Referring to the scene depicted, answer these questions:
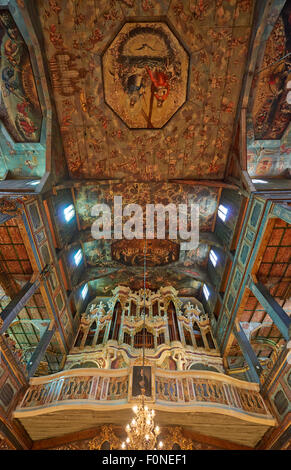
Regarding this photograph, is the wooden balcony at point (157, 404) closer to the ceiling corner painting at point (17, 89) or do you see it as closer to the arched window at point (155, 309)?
the arched window at point (155, 309)

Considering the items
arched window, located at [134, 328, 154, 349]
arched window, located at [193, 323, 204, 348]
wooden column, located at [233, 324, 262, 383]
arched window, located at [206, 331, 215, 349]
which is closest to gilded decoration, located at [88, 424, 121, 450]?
arched window, located at [134, 328, 154, 349]

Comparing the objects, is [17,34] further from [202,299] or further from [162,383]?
[202,299]

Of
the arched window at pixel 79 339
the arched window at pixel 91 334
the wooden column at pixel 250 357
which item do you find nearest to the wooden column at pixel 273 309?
the wooden column at pixel 250 357

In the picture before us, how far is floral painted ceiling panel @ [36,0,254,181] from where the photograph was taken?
865 cm

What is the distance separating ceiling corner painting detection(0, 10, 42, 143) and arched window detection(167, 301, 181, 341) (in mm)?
13653

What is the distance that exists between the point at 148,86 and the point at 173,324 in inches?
543

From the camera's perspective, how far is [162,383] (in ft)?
23.7

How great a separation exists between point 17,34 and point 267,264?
15.1 meters

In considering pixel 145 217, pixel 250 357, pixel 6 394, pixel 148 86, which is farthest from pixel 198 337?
pixel 148 86

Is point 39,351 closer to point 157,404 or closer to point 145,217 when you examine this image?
point 157,404

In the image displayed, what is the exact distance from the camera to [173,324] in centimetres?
1311

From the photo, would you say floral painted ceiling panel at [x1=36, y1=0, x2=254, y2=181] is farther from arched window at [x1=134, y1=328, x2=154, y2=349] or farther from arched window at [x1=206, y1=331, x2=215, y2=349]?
arched window at [x1=206, y1=331, x2=215, y2=349]

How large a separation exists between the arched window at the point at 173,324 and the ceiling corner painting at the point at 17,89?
1365cm
